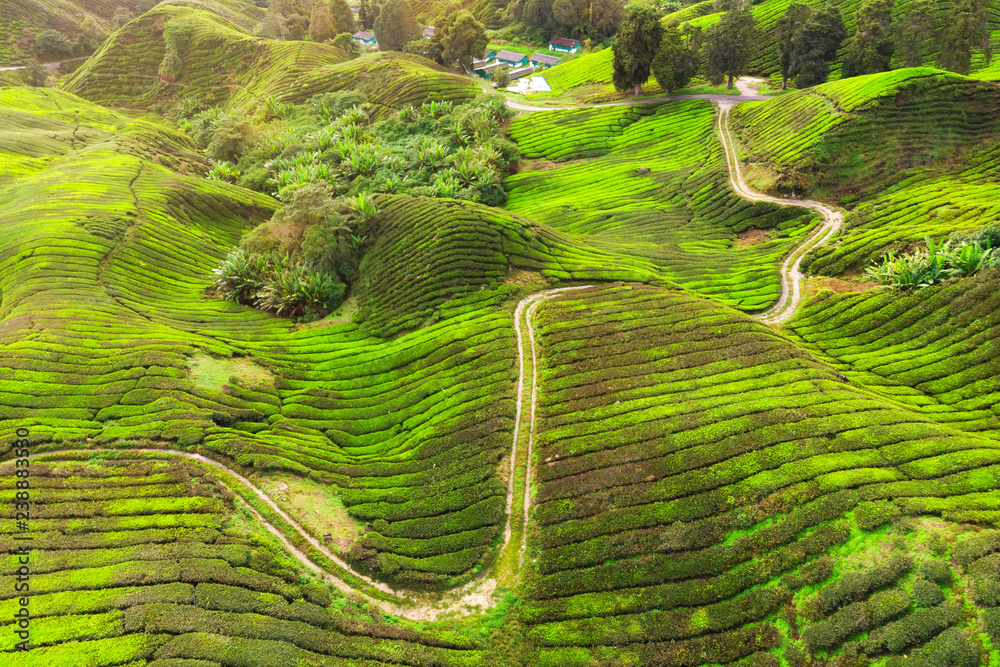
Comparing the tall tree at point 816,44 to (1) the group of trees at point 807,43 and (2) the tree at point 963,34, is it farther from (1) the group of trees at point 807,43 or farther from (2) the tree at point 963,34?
(2) the tree at point 963,34

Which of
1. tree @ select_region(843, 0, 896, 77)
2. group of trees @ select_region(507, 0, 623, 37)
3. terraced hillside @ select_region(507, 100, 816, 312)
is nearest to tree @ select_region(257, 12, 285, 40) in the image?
group of trees @ select_region(507, 0, 623, 37)

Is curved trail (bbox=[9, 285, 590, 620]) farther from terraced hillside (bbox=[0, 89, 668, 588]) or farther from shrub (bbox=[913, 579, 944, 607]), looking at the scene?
shrub (bbox=[913, 579, 944, 607])

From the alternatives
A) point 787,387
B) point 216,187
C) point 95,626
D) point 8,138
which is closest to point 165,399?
point 95,626

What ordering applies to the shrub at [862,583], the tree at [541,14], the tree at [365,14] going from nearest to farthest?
the shrub at [862,583], the tree at [541,14], the tree at [365,14]

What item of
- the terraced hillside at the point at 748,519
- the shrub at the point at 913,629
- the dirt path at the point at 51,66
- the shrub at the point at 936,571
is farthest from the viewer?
the dirt path at the point at 51,66

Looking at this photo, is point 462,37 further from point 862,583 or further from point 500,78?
point 862,583

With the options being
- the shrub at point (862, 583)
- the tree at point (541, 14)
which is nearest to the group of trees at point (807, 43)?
the tree at point (541, 14)
